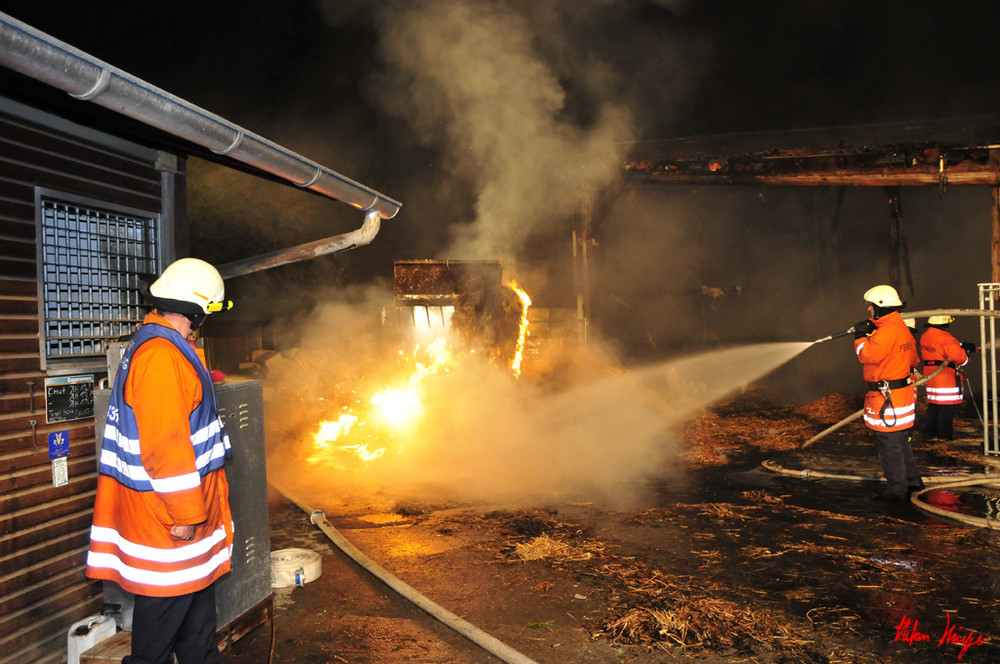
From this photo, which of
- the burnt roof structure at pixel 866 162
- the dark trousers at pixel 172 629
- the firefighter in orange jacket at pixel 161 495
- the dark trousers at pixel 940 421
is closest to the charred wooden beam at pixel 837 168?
the burnt roof structure at pixel 866 162

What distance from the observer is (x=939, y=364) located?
9.74 metres

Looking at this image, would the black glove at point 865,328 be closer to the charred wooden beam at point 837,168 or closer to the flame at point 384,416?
the flame at point 384,416

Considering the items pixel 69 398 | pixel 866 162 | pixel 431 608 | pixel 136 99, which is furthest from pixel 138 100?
pixel 866 162

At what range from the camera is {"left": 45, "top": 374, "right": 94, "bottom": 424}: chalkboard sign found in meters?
3.67

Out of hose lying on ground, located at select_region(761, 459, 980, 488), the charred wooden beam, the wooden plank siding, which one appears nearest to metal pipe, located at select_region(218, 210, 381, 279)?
the wooden plank siding

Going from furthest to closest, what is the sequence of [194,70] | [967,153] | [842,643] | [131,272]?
[194,70]
[967,153]
[131,272]
[842,643]

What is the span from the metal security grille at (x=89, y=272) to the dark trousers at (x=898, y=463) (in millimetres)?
7170

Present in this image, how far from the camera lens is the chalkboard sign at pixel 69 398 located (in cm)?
367

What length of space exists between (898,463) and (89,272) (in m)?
7.55

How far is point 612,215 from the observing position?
17.9m

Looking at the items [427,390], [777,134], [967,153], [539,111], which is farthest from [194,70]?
[967,153]

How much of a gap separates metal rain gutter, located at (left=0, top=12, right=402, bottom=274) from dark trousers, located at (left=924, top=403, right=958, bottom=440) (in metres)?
9.95

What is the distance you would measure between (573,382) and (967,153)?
8789 mm

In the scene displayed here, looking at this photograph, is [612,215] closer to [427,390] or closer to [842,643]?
[427,390]
